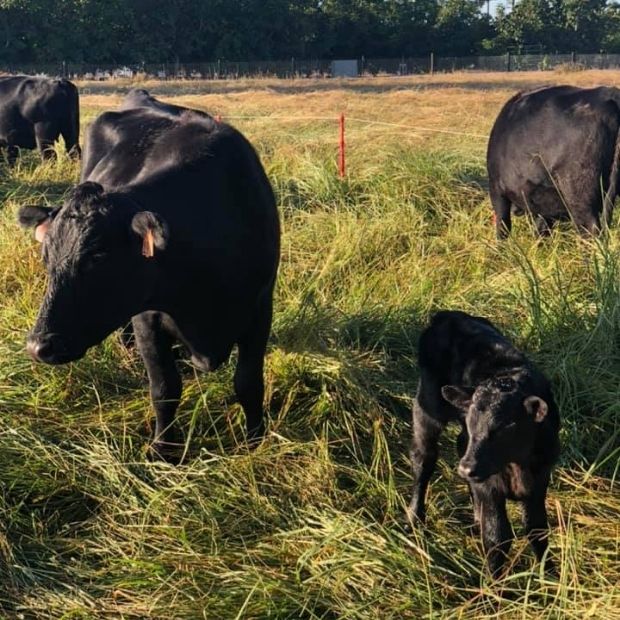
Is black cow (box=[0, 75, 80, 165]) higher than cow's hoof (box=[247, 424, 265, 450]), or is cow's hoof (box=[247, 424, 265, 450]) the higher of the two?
black cow (box=[0, 75, 80, 165])

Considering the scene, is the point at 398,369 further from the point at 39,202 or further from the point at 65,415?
the point at 39,202

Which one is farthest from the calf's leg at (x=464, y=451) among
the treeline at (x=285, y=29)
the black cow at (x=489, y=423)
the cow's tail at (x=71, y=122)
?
the treeline at (x=285, y=29)

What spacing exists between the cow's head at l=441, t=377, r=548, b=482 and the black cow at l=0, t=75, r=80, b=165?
10.8m

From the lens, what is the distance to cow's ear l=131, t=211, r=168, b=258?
8.87 ft

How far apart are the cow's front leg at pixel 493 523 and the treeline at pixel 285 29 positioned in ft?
156

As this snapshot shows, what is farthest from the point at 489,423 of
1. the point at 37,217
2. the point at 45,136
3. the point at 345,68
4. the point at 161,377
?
the point at 345,68

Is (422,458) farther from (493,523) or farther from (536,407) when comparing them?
(536,407)

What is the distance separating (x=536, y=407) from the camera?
2463 millimetres

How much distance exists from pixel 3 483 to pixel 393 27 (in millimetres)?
63031

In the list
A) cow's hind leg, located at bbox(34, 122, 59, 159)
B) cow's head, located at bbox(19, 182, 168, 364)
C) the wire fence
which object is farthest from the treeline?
cow's head, located at bbox(19, 182, 168, 364)

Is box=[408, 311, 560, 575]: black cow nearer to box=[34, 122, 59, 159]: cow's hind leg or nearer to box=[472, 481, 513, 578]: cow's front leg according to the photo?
box=[472, 481, 513, 578]: cow's front leg

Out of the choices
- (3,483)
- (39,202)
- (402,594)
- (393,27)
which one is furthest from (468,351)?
(393,27)

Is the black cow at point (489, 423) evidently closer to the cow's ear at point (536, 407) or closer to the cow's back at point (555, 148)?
the cow's ear at point (536, 407)

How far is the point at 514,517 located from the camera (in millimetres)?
3008
